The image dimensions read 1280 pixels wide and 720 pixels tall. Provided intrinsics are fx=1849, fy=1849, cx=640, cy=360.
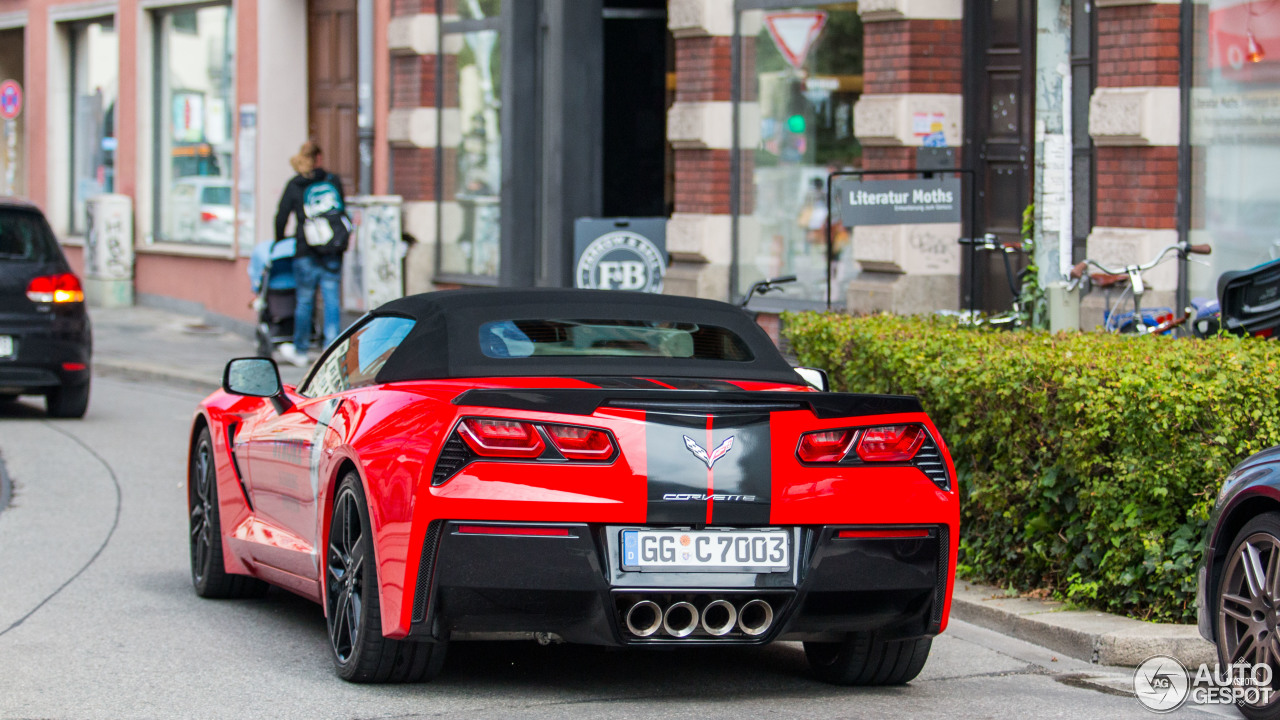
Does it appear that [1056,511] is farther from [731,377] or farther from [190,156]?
[190,156]

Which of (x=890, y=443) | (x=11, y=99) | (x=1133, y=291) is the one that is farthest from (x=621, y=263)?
(x=11, y=99)

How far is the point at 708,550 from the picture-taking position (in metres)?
5.42

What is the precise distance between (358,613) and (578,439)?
1.03 metres

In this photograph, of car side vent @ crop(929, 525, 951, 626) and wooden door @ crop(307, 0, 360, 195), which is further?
wooden door @ crop(307, 0, 360, 195)

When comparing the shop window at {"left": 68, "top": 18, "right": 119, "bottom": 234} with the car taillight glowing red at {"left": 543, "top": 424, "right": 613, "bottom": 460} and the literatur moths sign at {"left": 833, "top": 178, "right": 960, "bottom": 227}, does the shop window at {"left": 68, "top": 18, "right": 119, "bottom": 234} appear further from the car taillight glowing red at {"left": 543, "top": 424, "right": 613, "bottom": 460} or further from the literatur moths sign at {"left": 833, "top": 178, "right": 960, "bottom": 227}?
the car taillight glowing red at {"left": 543, "top": 424, "right": 613, "bottom": 460}

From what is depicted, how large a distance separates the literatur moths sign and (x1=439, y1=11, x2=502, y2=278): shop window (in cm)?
872

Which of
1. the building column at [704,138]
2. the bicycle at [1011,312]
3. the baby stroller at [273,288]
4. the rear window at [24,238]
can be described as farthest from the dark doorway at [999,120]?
the rear window at [24,238]

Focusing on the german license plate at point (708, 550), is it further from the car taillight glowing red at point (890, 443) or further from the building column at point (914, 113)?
the building column at point (914, 113)

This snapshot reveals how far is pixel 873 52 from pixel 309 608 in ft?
27.2

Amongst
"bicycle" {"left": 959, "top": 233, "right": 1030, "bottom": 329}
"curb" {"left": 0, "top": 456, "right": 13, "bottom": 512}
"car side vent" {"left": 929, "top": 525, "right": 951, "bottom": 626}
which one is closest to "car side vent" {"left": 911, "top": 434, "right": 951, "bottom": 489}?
"car side vent" {"left": 929, "top": 525, "right": 951, "bottom": 626}

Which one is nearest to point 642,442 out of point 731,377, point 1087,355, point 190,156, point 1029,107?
point 731,377

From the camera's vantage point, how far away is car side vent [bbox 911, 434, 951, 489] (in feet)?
18.8

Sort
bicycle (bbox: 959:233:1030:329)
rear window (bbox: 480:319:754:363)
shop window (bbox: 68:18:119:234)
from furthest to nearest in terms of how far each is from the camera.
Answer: shop window (bbox: 68:18:119:234), bicycle (bbox: 959:233:1030:329), rear window (bbox: 480:319:754:363)

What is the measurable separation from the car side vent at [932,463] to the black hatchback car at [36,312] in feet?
32.5
